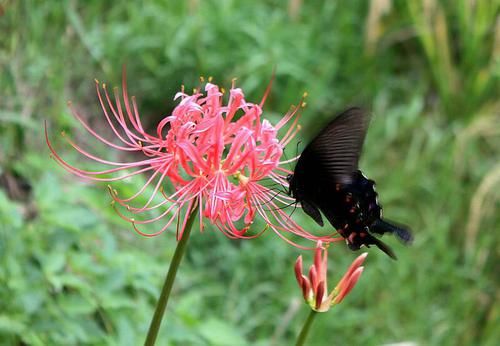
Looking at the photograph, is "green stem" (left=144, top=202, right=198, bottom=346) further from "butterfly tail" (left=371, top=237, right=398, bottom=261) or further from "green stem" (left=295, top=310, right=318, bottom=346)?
"butterfly tail" (left=371, top=237, right=398, bottom=261)

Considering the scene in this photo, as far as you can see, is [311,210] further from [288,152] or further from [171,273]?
[288,152]

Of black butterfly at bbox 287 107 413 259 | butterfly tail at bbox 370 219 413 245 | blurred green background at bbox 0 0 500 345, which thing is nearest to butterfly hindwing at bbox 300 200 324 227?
black butterfly at bbox 287 107 413 259

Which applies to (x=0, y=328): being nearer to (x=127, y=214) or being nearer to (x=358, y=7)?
(x=127, y=214)

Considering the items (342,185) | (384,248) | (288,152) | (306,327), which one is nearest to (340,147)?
(342,185)

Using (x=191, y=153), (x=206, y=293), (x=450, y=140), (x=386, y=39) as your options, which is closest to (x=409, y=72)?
(x=386, y=39)

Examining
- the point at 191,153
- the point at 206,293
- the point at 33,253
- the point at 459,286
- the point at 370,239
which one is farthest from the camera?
the point at 459,286

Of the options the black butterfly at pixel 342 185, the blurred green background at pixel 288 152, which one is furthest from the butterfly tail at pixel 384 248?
the blurred green background at pixel 288 152
